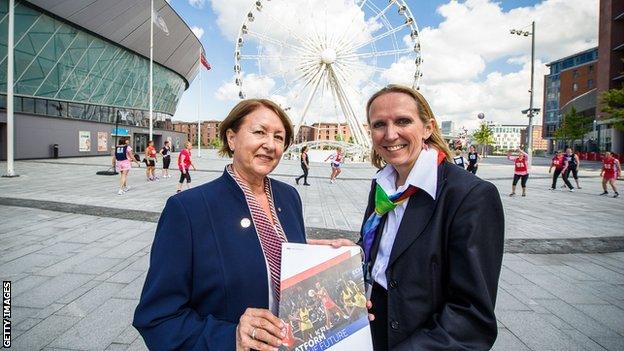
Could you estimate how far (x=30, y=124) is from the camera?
1078 inches

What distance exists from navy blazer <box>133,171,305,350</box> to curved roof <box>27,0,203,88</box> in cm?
3582

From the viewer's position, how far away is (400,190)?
172cm

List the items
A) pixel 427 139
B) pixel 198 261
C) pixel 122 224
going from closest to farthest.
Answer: pixel 198 261 → pixel 427 139 → pixel 122 224

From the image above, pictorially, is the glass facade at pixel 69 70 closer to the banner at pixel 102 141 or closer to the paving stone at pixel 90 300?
the banner at pixel 102 141

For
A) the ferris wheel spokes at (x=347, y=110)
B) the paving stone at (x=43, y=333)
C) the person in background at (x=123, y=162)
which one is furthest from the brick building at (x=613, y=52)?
the paving stone at (x=43, y=333)

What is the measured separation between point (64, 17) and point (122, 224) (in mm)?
32147

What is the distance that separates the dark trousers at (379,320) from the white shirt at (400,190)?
0.07m

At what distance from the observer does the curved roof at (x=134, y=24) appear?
30.1m

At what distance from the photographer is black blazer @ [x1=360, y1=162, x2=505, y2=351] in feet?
4.70

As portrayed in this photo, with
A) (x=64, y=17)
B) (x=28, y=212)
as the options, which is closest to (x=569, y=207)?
(x=28, y=212)

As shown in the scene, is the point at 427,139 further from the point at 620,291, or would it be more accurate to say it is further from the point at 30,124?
the point at 30,124

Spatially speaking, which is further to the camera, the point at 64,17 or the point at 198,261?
the point at 64,17

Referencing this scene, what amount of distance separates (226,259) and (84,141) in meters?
38.7

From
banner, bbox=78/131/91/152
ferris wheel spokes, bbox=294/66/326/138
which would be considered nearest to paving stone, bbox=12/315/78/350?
ferris wheel spokes, bbox=294/66/326/138
